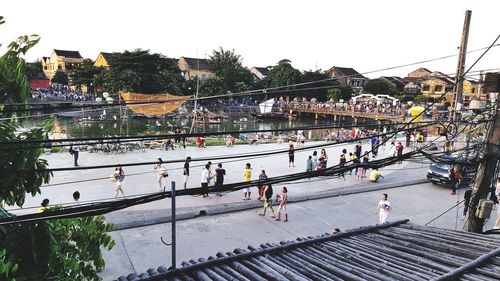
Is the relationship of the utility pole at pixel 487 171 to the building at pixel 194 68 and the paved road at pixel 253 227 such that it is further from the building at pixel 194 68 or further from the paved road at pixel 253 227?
the building at pixel 194 68

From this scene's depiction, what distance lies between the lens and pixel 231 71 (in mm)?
66312

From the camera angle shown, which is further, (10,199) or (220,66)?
(220,66)

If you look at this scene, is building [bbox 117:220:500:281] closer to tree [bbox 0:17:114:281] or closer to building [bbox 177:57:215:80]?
tree [bbox 0:17:114:281]

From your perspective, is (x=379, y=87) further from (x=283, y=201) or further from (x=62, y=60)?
(x=62, y=60)

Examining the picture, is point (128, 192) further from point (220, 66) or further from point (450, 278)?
point (220, 66)

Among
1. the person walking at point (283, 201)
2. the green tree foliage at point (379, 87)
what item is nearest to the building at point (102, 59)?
the green tree foliage at point (379, 87)

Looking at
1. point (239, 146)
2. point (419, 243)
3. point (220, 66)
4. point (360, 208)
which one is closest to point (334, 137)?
point (239, 146)

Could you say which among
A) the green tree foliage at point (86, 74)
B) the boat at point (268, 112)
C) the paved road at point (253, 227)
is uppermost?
the green tree foliage at point (86, 74)

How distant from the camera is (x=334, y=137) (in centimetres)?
3512

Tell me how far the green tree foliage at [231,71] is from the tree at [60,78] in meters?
29.9

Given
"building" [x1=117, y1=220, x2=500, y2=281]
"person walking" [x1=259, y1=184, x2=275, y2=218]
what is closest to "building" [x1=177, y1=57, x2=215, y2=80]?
"person walking" [x1=259, y1=184, x2=275, y2=218]

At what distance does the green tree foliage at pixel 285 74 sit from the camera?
2596 inches

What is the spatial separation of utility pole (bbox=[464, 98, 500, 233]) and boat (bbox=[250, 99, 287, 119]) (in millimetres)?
51529

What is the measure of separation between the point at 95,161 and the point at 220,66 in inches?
2256
